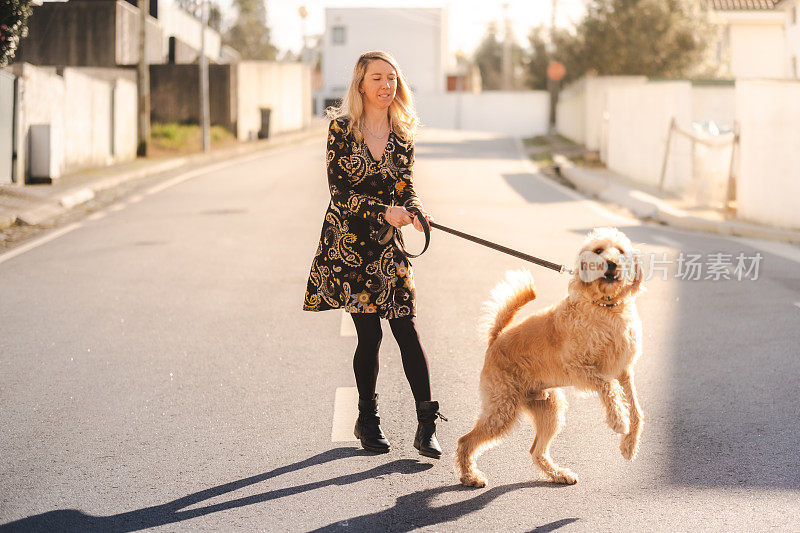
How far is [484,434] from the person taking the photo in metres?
4.61

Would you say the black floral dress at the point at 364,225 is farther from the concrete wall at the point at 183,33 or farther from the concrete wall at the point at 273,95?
the concrete wall at the point at 183,33

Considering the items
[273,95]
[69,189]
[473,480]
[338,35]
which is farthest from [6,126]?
[338,35]

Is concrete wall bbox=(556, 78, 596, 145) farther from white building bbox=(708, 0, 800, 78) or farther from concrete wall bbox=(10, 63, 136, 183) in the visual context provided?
concrete wall bbox=(10, 63, 136, 183)

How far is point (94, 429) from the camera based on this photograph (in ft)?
18.5

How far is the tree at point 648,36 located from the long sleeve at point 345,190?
34.9 meters

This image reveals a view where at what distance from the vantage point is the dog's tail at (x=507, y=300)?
4672 millimetres

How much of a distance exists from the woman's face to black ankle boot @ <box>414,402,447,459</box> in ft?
4.78

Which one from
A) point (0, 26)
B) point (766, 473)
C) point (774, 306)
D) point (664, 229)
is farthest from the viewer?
point (0, 26)

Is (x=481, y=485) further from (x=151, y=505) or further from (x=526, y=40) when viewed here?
(x=526, y=40)

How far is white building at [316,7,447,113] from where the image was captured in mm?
78312

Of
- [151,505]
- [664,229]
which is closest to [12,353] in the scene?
[151,505]

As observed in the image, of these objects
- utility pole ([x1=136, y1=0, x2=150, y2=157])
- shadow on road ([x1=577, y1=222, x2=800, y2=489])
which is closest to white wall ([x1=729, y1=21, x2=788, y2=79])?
utility pole ([x1=136, y1=0, x2=150, y2=157])

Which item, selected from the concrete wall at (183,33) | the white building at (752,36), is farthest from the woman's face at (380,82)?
the white building at (752,36)

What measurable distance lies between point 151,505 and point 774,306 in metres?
6.18
